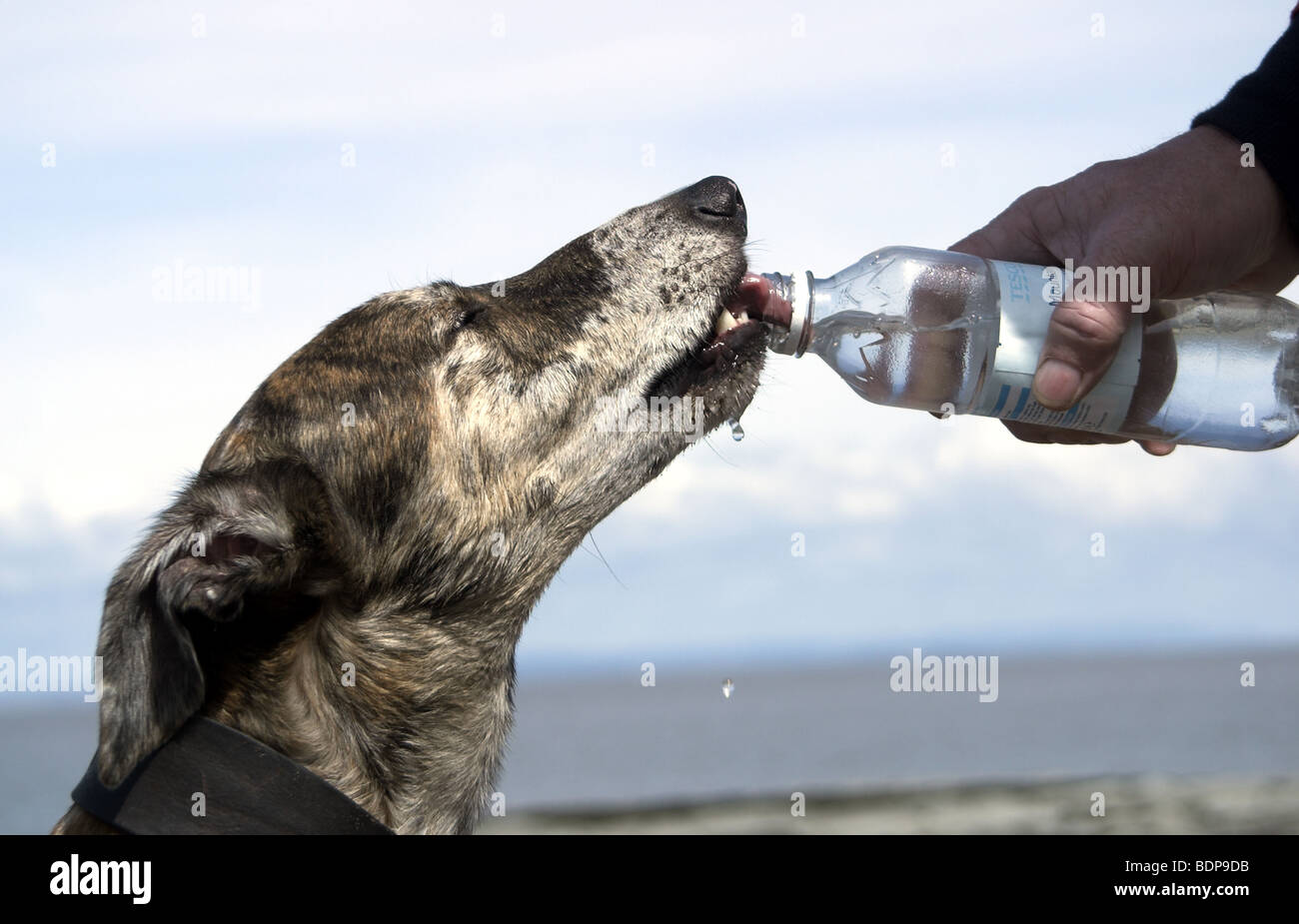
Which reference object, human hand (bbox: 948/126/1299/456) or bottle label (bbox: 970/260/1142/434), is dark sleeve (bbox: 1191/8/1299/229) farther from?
bottle label (bbox: 970/260/1142/434)

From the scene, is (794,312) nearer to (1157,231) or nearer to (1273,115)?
(1157,231)

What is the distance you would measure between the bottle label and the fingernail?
17 cm

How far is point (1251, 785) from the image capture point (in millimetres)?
16562

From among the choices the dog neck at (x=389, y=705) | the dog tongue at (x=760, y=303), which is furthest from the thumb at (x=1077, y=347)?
the dog neck at (x=389, y=705)

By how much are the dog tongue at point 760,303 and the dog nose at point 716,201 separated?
0.80ft

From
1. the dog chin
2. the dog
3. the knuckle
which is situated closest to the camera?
the knuckle

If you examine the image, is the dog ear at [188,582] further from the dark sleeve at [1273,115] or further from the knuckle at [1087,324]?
the dark sleeve at [1273,115]

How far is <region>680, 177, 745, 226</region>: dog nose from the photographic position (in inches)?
168

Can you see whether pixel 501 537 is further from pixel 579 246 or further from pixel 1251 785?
pixel 1251 785

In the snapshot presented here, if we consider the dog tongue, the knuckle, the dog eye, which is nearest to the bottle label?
the knuckle

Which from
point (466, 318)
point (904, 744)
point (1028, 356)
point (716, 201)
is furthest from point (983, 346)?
point (904, 744)

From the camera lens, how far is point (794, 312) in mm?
4301

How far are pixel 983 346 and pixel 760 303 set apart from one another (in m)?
0.79
